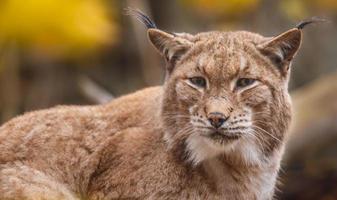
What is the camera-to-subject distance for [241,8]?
56.7ft

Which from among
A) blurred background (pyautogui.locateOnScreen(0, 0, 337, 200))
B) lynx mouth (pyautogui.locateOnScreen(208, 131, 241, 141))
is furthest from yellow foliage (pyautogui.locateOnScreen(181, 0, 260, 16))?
lynx mouth (pyautogui.locateOnScreen(208, 131, 241, 141))

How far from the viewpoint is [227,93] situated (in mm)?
8703

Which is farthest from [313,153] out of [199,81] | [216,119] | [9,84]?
[9,84]

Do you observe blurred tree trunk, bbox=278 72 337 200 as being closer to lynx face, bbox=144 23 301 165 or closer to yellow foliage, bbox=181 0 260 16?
yellow foliage, bbox=181 0 260 16

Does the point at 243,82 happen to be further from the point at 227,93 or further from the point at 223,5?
the point at 223,5

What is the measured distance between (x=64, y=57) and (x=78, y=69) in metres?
0.90

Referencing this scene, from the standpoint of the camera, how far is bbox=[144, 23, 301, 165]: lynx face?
28.5 feet

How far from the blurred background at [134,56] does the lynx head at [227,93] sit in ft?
13.6

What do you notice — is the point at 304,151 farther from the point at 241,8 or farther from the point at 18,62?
the point at 18,62

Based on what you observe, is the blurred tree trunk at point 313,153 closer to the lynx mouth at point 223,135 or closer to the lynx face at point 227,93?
the lynx face at point 227,93

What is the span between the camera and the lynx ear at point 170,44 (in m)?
9.16

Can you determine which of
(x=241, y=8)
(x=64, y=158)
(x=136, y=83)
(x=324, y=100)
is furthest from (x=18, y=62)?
(x=64, y=158)

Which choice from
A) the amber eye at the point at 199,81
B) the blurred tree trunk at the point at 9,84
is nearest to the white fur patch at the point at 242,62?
the amber eye at the point at 199,81

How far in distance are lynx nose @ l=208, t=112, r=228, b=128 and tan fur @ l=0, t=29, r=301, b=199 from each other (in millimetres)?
131
